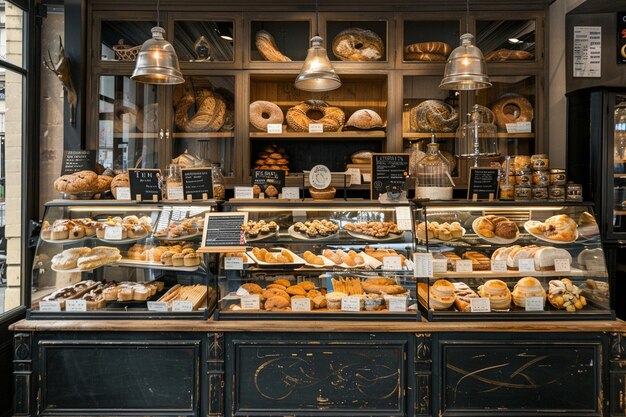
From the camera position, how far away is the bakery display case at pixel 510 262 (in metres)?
2.88

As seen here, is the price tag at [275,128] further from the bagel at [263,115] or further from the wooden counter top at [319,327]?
the wooden counter top at [319,327]

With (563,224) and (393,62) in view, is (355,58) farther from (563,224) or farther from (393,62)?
(563,224)

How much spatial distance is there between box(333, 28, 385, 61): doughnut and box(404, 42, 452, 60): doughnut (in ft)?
0.80

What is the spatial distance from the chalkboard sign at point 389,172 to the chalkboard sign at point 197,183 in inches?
45.3

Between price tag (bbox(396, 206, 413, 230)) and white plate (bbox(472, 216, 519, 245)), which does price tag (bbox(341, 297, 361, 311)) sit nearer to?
price tag (bbox(396, 206, 413, 230))

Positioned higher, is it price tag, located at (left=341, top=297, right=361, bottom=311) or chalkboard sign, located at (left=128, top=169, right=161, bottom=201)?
chalkboard sign, located at (left=128, top=169, right=161, bottom=201)

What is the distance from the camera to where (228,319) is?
2854 mm

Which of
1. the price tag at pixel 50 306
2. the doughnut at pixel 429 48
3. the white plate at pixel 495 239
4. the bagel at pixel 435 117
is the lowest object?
the price tag at pixel 50 306

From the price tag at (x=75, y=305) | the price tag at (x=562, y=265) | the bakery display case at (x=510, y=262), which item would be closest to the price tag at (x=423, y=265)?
the bakery display case at (x=510, y=262)

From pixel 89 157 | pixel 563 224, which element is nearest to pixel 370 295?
pixel 563 224

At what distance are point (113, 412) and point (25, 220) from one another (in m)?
1.81

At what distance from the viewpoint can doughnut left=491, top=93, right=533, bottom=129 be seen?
12.4 ft

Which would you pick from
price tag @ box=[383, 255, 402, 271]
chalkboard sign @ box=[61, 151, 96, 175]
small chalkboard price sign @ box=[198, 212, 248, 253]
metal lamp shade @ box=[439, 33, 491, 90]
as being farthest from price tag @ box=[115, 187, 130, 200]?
metal lamp shade @ box=[439, 33, 491, 90]

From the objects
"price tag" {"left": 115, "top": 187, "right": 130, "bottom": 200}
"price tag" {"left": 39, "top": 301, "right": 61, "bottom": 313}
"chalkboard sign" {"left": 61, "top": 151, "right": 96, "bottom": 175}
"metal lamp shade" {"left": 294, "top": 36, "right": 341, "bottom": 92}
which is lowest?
"price tag" {"left": 39, "top": 301, "right": 61, "bottom": 313}
